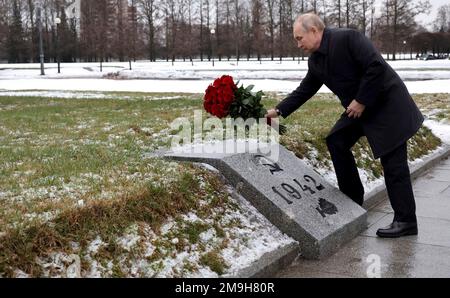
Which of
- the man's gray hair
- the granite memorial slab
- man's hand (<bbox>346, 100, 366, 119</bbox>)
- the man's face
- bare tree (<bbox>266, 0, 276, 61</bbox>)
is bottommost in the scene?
the granite memorial slab

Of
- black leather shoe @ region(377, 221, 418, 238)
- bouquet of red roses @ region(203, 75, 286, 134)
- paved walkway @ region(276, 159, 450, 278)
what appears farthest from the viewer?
bouquet of red roses @ region(203, 75, 286, 134)

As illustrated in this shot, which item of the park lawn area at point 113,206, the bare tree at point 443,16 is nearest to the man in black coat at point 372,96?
the park lawn area at point 113,206

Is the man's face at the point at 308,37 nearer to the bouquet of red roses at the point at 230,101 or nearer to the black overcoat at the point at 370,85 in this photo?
the black overcoat at the point at 370,85

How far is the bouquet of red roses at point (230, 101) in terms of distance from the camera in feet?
16.0

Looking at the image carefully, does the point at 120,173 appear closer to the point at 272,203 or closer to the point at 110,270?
the point at 272,203

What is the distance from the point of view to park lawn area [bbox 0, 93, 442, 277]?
3.37 metres

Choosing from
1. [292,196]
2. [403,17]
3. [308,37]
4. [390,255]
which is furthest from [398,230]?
[403,17]

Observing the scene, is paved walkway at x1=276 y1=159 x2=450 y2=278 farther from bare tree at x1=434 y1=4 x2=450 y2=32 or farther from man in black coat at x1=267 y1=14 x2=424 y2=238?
bare tree at x1=434 y1=4 x2=450 y2=32

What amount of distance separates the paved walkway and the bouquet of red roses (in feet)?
4.63

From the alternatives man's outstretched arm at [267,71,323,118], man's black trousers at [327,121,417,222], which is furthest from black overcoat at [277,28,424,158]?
man's outstretched arm at [267,71,323,118]

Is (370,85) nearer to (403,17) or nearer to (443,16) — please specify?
(403,17)

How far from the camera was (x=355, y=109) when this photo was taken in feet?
14.6

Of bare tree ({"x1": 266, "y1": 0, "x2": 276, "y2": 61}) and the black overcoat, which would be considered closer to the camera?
the black overcoat
